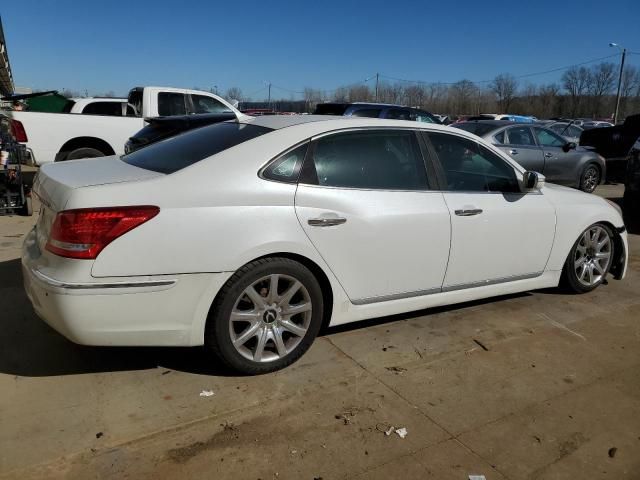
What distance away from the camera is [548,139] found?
11289 millimetres

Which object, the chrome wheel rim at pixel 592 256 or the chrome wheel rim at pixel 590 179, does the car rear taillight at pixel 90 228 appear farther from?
the chrome wheel rim at pixel 590 179

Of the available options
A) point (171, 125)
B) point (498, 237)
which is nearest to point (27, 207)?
point (171, 125)

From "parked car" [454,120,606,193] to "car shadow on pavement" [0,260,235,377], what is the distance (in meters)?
8.20

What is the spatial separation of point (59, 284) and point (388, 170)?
2.20m

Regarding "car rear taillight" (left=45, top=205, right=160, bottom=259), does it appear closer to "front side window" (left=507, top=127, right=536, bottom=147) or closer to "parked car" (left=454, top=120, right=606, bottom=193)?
"parked car" (left=454, top=120, right=606, bottom=193)

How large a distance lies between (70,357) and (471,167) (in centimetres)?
318

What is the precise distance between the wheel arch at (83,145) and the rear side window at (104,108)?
177cm

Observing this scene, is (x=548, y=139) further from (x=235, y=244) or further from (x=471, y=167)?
(x=235, y=244)

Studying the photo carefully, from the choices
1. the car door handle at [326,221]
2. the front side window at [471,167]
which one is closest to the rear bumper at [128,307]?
the car door handle at [326,221]

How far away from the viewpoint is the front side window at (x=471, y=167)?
4.11 m

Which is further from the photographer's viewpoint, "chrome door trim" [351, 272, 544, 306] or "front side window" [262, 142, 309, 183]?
"chrome door trim" [351, 272, 544, 306]

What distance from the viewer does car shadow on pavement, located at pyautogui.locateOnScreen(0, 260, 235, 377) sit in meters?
3.40

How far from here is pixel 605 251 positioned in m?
5.15

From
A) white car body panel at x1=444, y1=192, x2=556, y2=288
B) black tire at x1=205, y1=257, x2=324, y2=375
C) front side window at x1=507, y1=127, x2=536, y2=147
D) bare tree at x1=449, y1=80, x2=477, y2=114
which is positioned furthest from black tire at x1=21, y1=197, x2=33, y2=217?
bare tree at x1=449, y1=80, x2=477, y2=114
